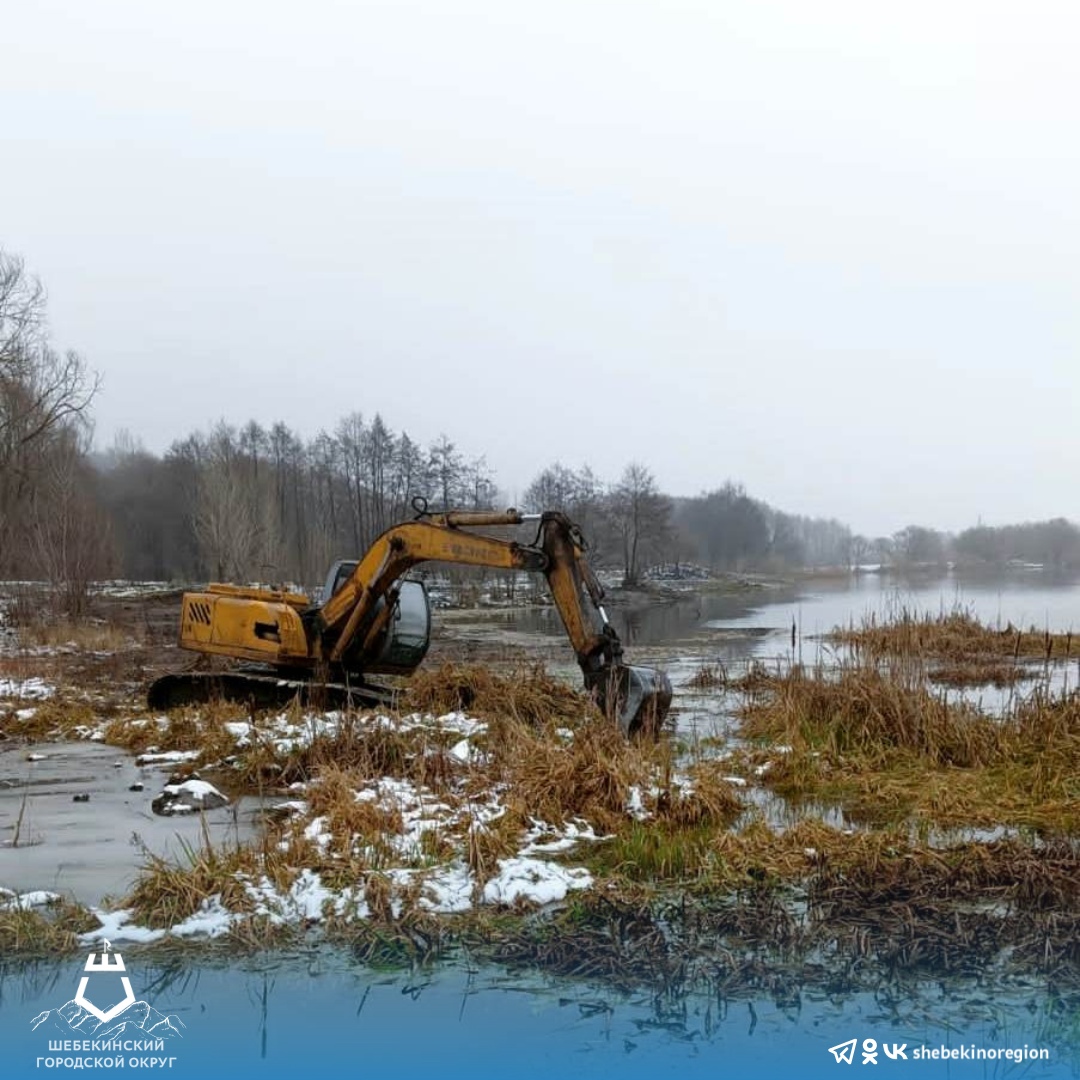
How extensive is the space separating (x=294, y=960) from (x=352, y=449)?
231 feet

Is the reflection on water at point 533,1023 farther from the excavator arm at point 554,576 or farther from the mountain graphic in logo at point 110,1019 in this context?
the excavator arm at point 554,576

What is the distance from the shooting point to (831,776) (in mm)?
8773

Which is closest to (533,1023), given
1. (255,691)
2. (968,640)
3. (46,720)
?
(255,691)

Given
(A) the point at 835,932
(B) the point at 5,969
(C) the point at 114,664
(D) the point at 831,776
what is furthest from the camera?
(C) the point at 114,664

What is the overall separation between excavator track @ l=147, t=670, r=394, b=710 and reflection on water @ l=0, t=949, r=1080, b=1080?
21.3 ft

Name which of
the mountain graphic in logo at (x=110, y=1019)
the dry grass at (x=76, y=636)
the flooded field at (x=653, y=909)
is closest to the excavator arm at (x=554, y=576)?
the flooded field at (x=653, y=909)

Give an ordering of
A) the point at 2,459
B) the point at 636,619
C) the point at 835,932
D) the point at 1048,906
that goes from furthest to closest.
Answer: the point at 636,619, the point at 2,459, the point at 1048,906, the point at 835,932

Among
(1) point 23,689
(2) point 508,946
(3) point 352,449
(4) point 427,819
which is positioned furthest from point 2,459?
(3) point 352,449

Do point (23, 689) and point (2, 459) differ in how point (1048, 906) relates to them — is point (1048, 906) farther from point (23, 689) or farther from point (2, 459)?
point (2, 459)

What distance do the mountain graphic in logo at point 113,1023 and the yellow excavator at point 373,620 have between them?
5.47 metres

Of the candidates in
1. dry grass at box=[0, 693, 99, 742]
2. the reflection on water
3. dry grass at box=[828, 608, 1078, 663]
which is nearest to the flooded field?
the reflection on water

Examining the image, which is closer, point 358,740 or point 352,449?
point 358,740

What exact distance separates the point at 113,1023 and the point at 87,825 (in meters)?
3.48

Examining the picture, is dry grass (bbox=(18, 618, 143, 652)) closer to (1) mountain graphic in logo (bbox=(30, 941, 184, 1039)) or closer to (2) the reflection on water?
(1) mountain graphic in logo (bbox=(30, 941, 184, 1039))
